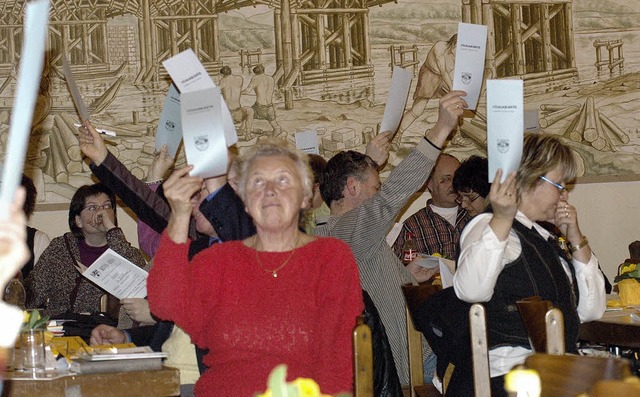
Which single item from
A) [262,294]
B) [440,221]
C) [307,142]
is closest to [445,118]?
[262,294]

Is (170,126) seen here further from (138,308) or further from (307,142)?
(307,142)

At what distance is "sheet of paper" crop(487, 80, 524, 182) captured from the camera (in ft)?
10.5

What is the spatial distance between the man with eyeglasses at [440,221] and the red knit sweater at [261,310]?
11.5ft

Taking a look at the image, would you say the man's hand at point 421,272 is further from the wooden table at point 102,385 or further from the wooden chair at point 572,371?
the wooden chair at point 572,371

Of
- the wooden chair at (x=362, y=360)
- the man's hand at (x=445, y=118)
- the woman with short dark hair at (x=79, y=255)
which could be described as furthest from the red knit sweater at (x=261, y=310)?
the woman with short dark hair at (x=79, y=255)

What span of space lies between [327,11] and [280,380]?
680cm

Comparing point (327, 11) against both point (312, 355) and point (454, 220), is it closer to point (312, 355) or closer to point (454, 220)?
point (454, 220)

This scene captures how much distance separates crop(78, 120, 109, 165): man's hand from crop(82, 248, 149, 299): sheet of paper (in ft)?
1.36

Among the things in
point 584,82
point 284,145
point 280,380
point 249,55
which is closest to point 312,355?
point 284,145

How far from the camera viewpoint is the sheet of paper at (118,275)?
4344 mm

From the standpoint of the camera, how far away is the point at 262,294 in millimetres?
3152

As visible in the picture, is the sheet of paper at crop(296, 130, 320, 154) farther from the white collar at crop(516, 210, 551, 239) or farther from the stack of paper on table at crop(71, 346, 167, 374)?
the stack of paper on table at crop(71, 346, 167, 374)

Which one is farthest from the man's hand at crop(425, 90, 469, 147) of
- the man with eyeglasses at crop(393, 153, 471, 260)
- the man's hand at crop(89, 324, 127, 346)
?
the man with eyeglasses at crop(393, 153, 471, 260)

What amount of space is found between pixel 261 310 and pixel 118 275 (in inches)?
55.9
